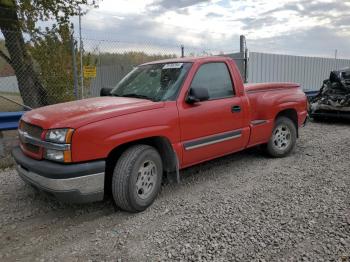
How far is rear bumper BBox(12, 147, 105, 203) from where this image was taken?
131 inches

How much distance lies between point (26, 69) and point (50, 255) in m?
7.83

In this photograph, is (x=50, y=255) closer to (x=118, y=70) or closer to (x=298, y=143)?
(x=298, y=143)

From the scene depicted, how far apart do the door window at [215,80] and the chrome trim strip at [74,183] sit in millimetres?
1837

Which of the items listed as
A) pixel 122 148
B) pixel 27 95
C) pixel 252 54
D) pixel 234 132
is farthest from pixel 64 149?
pixel 252 54

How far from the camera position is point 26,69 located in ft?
31.5

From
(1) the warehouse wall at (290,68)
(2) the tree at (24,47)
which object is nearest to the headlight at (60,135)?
(2) the tree at (24,47)

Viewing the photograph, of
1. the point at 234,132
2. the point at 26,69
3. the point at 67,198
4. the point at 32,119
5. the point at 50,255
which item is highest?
the point at 26,69

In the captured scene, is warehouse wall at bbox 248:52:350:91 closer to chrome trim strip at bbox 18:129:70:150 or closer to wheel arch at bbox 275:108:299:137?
wheel arch at bbox 275:108:299:137

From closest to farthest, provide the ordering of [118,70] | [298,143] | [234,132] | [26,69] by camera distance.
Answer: [234,132] < [298,143] < [26,69] < [118,70]

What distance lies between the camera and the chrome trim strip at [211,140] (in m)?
4.38

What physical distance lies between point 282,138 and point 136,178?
335cm

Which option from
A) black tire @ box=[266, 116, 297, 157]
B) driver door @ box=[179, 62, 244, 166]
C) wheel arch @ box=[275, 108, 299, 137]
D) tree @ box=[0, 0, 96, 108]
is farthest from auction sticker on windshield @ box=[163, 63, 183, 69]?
tree @ box=[0, 0, 96, 108]

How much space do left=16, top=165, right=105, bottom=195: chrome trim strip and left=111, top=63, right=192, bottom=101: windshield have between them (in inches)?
52.2

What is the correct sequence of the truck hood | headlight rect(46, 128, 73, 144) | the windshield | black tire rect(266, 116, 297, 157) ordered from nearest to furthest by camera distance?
headlight rect(46, 128, 73, 144), the truck hood, the windshield, black tire rect(266, 116, 297, 157)
